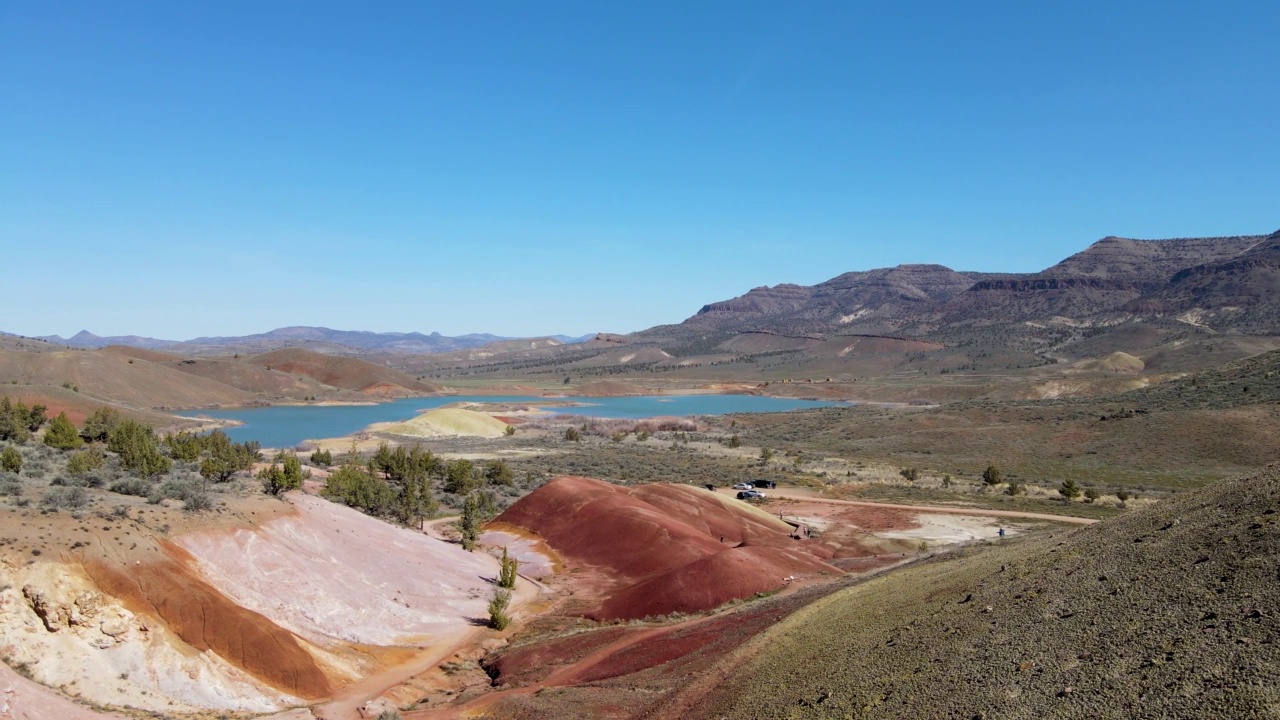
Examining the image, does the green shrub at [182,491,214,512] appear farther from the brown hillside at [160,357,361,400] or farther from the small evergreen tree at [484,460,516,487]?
the brown hillside at [160,357,361,400]

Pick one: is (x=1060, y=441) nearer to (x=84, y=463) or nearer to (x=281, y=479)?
(x=281, y=479)

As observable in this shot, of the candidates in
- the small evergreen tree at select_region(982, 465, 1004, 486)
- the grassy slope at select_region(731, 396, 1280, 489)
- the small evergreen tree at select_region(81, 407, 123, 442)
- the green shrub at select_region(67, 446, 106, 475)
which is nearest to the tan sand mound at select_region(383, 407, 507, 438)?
the grassy slope at select_region(731, 396, 1280, 489)

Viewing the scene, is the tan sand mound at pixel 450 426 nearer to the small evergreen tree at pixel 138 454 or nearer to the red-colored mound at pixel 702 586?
the small evergreen tree at pixel 138 454

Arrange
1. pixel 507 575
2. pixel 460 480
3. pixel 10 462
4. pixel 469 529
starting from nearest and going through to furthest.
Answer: pixel 10 462 → pixel 507 575 → pixel 469 529 → pixel 460 480

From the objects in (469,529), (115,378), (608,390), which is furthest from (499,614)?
(608,390)

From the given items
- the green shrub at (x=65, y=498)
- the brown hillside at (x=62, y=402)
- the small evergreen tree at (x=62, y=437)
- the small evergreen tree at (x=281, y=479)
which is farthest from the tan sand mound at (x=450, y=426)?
the green shrub at (x=65, y=498)

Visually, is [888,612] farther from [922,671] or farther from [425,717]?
[425,717]

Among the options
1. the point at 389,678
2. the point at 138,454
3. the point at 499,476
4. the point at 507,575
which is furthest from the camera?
the point at 499,476

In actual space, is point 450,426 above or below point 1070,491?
above
